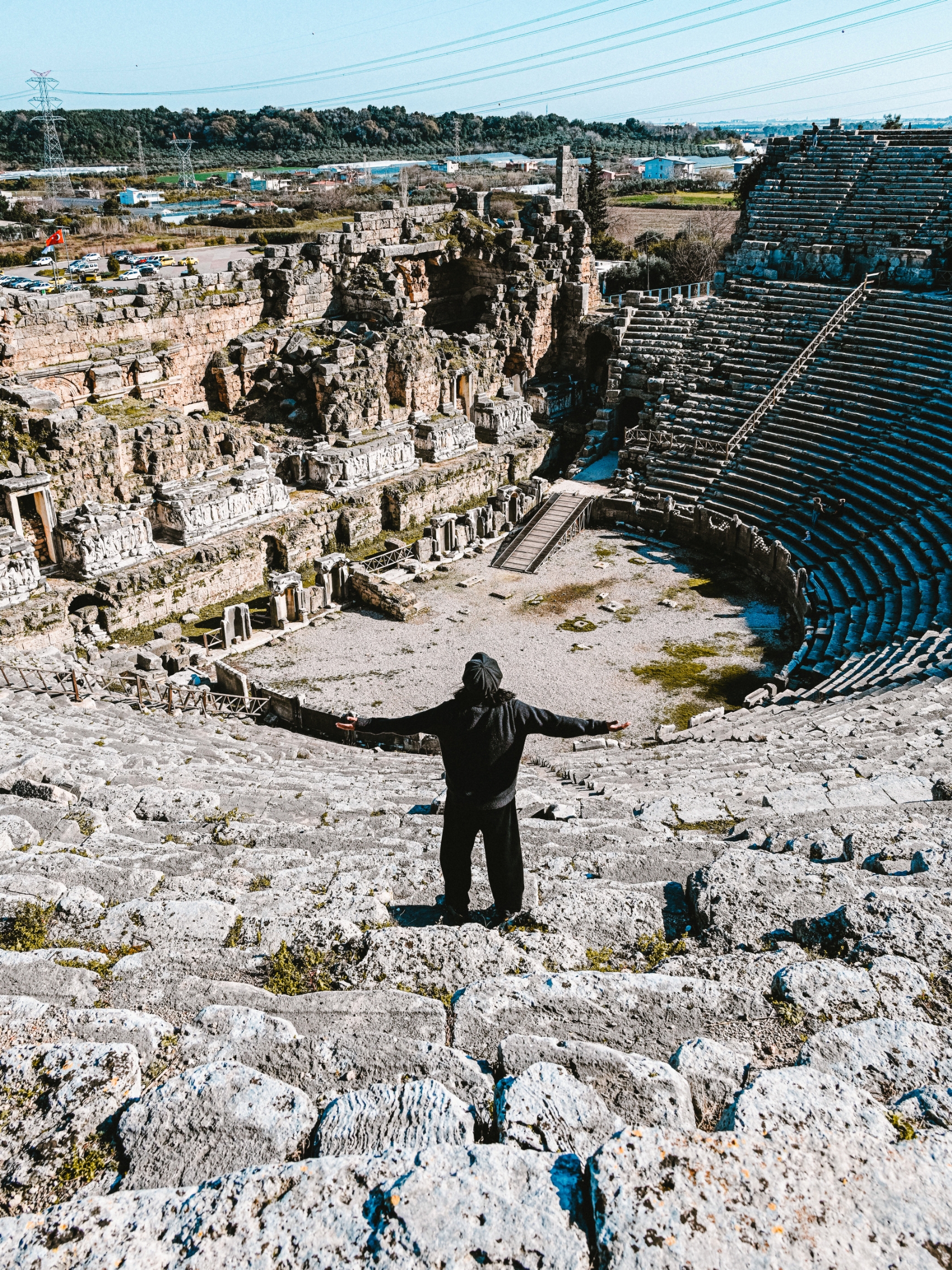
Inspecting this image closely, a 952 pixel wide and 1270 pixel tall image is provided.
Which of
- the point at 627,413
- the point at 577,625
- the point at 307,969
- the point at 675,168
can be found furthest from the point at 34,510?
the point at 675,168

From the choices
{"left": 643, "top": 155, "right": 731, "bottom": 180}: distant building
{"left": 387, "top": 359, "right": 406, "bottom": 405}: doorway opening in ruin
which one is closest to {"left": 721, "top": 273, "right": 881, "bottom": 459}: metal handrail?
{"left": 387, "top": 359, "right": 406, "bottom": 405}: doorway opening in ruin

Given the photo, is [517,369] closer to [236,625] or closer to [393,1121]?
[236,625]

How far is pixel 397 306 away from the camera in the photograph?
25703 mm

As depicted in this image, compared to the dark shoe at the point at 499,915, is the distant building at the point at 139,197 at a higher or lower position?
higher

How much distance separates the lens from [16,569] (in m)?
14.7

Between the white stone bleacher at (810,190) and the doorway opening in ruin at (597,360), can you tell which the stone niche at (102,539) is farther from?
the white stone bleacher at (810,190)

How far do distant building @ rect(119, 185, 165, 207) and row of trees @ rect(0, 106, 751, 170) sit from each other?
83.6ft

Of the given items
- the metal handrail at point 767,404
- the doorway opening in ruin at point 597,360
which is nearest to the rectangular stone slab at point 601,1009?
the metal handrail at point 767,404

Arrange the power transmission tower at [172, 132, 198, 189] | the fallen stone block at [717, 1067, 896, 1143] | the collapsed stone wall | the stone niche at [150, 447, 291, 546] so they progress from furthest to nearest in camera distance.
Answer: the power transmission tower at [172, 132, 198, 189], the collapsed stone wall, the stone niche at [150, 447, 291, 546], the fallen stone block at [717, 1067, 896, 1143]

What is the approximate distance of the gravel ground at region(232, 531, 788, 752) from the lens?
47.2 ft

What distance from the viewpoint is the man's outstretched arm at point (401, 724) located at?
4.97 meters

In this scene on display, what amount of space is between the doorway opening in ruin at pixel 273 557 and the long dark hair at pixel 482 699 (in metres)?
13.5

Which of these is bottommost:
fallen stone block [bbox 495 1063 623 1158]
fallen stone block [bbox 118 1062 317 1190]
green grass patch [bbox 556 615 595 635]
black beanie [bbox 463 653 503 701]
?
green grass patch [bbox 556 615 595 635]

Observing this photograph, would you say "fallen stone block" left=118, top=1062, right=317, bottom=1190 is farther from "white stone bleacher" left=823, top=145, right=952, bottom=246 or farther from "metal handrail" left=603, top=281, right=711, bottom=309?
"white stone bleacher" left=823, top=145, right=952, bottom=246
